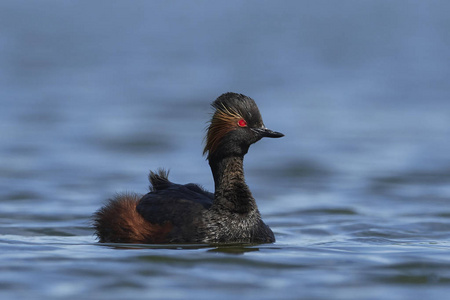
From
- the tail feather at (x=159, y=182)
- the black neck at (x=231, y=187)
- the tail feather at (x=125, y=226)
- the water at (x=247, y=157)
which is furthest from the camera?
the tail feather at (x=159, y=182)

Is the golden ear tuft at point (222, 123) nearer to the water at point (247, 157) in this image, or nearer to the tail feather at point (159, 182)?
the tail feather at point (159, 182)

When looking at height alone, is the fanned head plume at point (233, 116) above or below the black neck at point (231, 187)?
above

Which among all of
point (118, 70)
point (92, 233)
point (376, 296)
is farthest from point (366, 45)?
point (376, 296)

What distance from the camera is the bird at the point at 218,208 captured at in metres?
11.6

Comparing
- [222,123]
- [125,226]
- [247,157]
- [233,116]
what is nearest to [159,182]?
[125,226]

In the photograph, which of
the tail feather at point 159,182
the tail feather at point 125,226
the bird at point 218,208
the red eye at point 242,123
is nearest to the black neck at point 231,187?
the bird at point 218,208

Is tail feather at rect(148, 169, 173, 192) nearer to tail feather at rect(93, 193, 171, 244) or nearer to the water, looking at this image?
tail feather at rect(93, 193, 171, 244)

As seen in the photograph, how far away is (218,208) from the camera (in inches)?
465

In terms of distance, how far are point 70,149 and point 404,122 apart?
9159 millimetres

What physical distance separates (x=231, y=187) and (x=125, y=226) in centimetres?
132

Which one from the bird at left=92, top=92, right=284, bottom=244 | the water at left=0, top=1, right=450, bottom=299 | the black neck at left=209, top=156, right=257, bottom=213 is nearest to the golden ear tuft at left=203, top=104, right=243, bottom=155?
the bird at left=92, top=92, right=284, bottom=244

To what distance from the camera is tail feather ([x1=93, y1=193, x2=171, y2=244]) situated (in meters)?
11.6

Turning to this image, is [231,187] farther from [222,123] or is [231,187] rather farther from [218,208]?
[222,123]

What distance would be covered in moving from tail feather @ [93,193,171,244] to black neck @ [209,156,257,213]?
784mm
